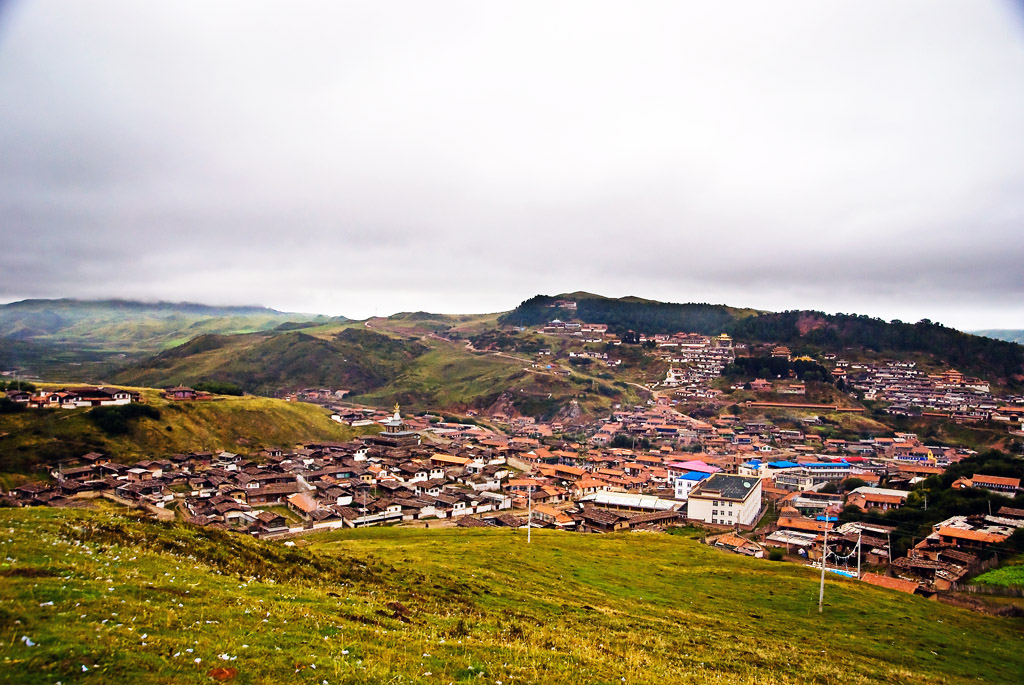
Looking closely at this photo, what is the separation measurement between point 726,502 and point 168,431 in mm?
96830

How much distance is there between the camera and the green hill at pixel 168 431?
261ft

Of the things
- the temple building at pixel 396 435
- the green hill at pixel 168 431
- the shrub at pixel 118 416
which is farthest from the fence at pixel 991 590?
the shrub at pixel 118 416

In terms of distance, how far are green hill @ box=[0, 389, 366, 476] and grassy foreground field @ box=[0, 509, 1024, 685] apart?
6367 cm

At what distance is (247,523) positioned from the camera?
62.5 metres

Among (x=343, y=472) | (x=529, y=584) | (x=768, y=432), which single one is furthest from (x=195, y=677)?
(x=768, y=432)

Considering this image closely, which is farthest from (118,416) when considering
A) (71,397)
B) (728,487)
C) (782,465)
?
(782,465)

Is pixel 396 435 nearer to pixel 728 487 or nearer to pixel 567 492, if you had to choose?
pixel 567 492

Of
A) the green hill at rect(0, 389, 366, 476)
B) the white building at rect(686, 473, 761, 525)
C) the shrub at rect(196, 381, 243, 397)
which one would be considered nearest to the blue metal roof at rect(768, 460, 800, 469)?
the white building at rect(686, 473, 761, 525)

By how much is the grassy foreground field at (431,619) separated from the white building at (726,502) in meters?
31.1

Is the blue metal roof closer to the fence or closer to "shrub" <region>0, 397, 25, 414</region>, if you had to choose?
the fence

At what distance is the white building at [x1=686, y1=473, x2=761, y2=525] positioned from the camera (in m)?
76.5

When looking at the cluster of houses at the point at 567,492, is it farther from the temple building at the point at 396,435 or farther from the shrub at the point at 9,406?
the shrub at the point at 9,406

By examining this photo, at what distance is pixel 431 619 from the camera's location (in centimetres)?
1898

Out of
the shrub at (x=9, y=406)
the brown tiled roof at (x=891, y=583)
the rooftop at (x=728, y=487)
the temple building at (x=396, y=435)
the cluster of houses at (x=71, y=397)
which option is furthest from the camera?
the temple building at (x=396, y=435)
